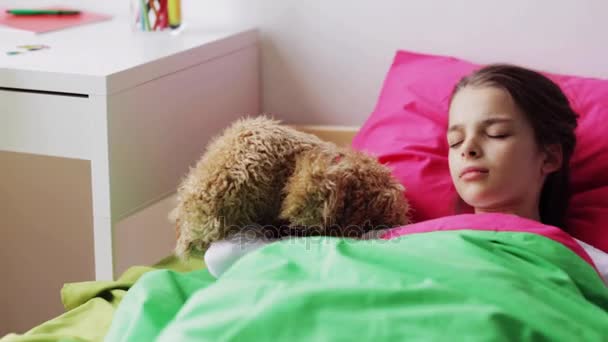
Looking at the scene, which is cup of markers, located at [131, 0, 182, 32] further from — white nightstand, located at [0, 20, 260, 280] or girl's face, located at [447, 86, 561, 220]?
girl's face, located at [447, 86, 561, 220]

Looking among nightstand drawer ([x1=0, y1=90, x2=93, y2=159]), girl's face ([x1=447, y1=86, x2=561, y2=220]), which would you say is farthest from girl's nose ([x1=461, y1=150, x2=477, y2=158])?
nightstand drawer ([x1=0, y1=90, x2=93, y2=159])

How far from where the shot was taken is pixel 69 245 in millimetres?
2223

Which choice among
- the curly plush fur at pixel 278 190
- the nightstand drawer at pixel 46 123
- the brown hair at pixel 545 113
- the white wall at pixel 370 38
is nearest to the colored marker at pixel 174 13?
the white wall at pixel 370 38

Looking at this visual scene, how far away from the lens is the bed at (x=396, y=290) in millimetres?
1028

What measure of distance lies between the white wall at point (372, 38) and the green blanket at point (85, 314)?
706 millimetres

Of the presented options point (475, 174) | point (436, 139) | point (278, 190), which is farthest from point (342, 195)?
point (436, 139)

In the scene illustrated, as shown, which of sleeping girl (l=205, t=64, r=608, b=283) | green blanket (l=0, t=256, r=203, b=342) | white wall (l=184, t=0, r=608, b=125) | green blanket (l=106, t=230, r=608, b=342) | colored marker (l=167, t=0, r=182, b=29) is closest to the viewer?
green blanket (l=106, t=230, r=608, b=342)

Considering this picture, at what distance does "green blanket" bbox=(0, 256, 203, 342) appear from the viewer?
128cm

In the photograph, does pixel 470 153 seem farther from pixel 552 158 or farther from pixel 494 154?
pixel 552 158

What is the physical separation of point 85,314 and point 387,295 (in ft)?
1.83

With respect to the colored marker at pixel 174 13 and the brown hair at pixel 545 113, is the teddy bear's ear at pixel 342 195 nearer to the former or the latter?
the brown hair at pixel 545 113

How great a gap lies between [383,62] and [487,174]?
656 millimetres

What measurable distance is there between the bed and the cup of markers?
71cm

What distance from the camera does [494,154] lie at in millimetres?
1392
